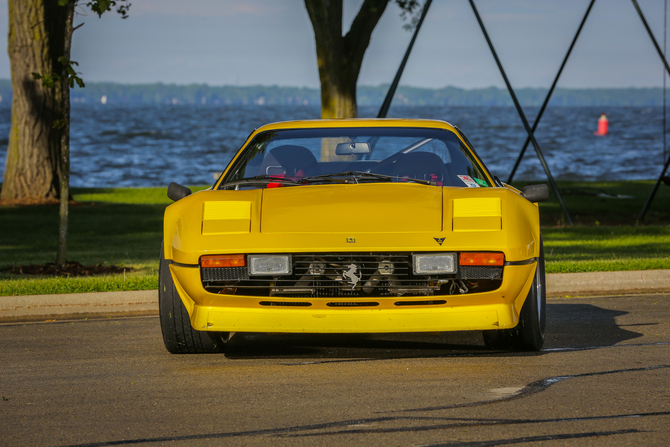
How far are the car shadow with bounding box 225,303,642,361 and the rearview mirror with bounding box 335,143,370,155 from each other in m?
1.26

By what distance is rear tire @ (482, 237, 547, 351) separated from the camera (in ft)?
15.4

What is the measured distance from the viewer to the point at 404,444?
328cm

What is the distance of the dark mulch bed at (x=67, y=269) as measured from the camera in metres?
8.96

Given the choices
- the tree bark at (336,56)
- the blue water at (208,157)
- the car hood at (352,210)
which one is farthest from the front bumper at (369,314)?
the blue water at (208,157)

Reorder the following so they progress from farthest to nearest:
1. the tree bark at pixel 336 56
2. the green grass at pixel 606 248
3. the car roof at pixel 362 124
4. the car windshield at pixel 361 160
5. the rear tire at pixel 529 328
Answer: the tree bark at pixel 336 56 < the green grass at pixel 606 248 < the car roof at pixel 362 124 < the car windshield at pixel 361 160 < the rear tire at pixel 529 328

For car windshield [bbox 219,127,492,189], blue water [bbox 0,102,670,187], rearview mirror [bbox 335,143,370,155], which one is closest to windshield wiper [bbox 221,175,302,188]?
car windshield [bbox 219,127,492,189]

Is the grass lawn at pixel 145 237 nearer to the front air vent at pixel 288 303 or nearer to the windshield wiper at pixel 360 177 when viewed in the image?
the windshield wiper at pixel 360 177

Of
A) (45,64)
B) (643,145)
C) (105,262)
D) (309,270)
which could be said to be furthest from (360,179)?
(643,145)

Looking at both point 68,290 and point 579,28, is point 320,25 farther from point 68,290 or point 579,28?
point 68,290

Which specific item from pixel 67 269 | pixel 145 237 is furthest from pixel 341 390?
pixel 145 237

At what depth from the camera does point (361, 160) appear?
5.94 m

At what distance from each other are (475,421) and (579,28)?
466 inches

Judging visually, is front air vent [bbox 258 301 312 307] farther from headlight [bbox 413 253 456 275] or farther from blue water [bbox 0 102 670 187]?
blue water [bbox 0 102 670 187]

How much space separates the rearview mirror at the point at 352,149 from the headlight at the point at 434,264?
1541mm
